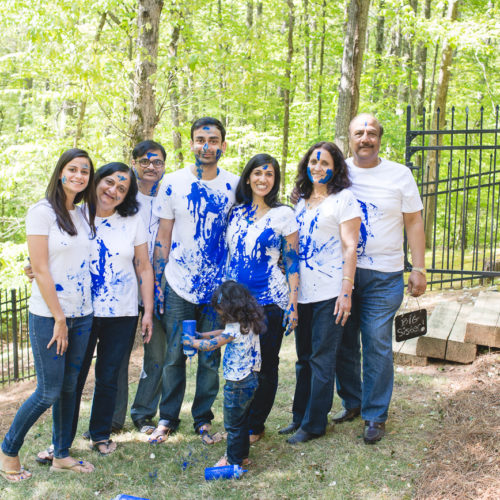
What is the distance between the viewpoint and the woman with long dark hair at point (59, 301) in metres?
2.91

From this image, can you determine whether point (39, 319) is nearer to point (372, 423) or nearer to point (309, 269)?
point (309, 269)

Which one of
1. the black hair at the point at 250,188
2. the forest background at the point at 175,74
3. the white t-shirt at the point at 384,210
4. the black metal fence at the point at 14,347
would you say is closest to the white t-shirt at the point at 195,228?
the black hair at the point at 250,188

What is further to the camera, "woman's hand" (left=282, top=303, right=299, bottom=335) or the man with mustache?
the man with mustache

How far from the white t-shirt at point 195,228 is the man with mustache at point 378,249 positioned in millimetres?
963

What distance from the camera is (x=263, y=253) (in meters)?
3.20

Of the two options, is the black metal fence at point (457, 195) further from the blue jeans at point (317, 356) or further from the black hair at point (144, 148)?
the black hair at point (144, 148)

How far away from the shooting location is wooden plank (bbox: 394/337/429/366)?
4934mm

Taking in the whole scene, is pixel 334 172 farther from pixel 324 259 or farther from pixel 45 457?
pixel 45 457

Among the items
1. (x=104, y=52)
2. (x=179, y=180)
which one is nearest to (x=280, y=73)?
(x=104, y=52)

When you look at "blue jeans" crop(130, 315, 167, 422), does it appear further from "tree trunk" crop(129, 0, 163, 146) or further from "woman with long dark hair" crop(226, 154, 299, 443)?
"tree trunk" crop(129, 0, 163, 146)

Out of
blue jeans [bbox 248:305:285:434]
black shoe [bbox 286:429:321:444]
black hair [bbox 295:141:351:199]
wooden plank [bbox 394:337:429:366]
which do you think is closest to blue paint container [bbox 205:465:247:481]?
blue jeans [bbox 248:305:285:434]

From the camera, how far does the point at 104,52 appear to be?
7441mm

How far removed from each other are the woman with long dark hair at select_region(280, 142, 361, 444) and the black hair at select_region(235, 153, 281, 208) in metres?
0.22

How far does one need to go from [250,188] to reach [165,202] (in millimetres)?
617
